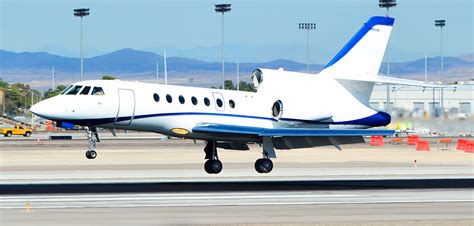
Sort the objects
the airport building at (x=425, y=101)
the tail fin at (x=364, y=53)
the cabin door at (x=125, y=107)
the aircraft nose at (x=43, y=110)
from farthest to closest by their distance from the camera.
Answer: the airport building at (x=425, y=101) < the tail fin at (x=364, y=53) < the cabin door at (x=125, y=107) < the aircraft nose at (x=43, y=110)

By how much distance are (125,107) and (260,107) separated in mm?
6349

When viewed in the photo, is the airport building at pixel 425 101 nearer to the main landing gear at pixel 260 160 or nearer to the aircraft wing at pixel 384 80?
the aircraft wing at pixel 384 80

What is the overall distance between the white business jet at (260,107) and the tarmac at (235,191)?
1.78 m

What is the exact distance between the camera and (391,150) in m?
74.9

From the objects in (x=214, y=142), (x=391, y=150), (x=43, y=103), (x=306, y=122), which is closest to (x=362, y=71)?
(x=306, y=122)

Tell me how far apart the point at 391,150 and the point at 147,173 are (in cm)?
3141

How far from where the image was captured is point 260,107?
46.4m

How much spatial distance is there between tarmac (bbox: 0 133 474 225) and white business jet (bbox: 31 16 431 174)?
178 cm

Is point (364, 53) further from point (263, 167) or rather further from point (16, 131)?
point (16, 131)

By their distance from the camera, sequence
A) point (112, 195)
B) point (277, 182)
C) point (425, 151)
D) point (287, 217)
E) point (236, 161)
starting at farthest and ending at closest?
1. point (425, 151)
2. point (236, 161)
3. point (277, 182)
4. point (112, 195)
5. point (287, 217)

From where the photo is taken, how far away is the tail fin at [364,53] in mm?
48562

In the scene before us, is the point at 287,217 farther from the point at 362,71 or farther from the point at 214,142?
the point at 362,71

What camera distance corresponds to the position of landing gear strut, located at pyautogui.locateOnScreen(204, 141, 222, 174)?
149ft

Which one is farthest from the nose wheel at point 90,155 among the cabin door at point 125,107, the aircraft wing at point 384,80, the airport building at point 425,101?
the airport building at point 425,101
